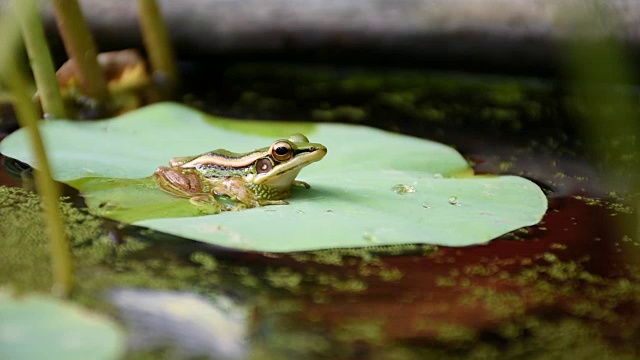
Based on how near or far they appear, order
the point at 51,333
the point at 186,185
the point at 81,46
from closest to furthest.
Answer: the point at 51,333
the point at 186,185
the point at 81,46

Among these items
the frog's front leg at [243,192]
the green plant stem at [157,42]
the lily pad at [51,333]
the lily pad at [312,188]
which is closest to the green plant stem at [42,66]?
the lily pad at [312,188]

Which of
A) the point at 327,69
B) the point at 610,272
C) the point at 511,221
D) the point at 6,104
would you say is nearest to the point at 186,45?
the point at 327,69

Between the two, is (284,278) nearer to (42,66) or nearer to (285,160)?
(285,160)

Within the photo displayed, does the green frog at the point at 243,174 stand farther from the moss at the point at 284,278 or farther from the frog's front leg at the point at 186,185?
the moss at the point at 284,278

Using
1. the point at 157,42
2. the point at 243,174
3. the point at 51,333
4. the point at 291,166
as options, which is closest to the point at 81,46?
the point at 157,42

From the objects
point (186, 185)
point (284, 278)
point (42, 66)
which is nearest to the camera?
point (284, 278)

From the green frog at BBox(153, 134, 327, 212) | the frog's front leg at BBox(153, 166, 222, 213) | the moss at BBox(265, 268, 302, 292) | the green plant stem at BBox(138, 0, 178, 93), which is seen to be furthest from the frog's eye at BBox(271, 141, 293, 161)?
the green plant stem at BBox(138, 0, 178, 93)

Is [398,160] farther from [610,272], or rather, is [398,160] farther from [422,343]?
[422,343]
